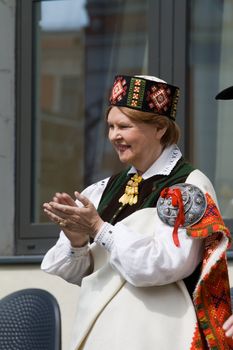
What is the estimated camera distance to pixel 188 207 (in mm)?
3928

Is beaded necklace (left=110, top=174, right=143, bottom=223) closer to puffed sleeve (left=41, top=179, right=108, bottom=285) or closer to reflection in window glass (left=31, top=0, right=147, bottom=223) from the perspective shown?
puffed sleeve (left=41, top=179, right=108, bottom=285)

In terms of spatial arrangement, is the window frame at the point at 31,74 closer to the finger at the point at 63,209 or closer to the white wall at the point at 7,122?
the white wall at the point at 7,122

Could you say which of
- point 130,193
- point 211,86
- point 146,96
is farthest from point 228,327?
point 211,86

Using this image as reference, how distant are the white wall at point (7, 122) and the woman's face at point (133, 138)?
93.4 inches

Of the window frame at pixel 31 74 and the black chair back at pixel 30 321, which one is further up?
the window frame at pixel 31 74

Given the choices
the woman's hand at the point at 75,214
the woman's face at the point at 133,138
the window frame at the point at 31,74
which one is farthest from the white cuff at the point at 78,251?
the window frame at the point at 31,74

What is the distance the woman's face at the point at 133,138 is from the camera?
409 centimetres

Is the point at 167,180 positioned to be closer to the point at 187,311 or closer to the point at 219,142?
the point at 187,311

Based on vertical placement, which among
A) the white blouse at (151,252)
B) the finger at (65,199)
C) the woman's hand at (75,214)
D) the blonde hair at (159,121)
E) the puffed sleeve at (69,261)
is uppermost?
the blonde hair at (159,121)

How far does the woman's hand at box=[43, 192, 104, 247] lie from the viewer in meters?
3.91

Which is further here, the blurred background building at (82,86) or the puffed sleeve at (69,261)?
the blurred background building at (82,86)

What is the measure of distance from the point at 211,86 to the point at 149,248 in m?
2.68

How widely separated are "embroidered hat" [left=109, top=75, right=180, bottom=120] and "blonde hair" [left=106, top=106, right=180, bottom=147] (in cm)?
1

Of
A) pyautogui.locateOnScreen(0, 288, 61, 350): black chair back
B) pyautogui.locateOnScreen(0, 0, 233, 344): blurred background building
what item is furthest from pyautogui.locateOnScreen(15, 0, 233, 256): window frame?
pyautogui.locateOnScreen(0, 288, 61, 350): black chair back
